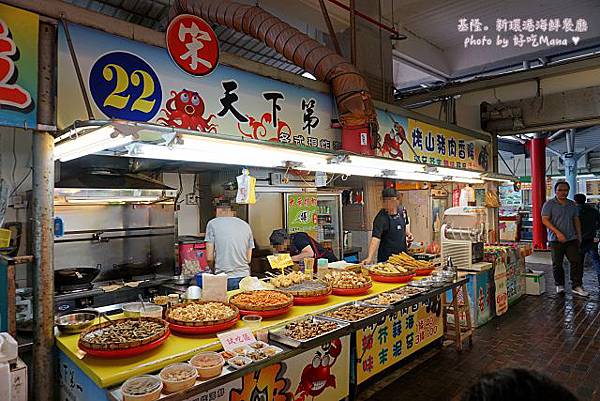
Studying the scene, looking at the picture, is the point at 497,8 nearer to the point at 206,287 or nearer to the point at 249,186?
the point at 249,186

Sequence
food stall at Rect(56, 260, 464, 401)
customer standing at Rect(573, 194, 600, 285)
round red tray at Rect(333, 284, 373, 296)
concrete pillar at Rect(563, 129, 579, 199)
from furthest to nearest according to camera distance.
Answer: concrete pillar at Rect(563, 129, 579, 199), customer standing at Rect(573, 194, 600, 285), round red tray at Rect(333, 284, 373, 296), food stall at Rect(56, 260, 464, 401)

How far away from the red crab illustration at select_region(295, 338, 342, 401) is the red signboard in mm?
2839

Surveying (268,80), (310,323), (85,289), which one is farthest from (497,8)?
(85,289)

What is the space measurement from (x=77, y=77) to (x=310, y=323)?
8.88 feet

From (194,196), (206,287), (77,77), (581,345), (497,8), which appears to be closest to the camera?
(77,77)

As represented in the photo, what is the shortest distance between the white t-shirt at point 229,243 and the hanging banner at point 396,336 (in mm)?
1939

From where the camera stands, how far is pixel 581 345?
5.71 meters

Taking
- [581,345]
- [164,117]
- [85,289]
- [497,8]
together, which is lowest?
[581,345]

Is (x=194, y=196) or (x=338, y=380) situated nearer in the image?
(x=338, y=380)

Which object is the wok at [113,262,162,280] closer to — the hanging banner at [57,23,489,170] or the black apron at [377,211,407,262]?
the hanging banner at [57,23,489,170]

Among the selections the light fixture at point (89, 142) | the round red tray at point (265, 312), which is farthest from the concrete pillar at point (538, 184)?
the light fixture at point (89, 142)

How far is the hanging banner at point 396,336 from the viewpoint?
434 cm

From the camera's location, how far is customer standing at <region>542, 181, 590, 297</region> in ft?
27.4

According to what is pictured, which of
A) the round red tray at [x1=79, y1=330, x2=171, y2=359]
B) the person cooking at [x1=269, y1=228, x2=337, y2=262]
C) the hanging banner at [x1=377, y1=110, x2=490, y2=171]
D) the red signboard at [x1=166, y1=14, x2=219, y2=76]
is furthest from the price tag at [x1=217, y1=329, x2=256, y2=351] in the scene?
the hanging banner at [x1=377, y1=110, x2=490, y2=171]
